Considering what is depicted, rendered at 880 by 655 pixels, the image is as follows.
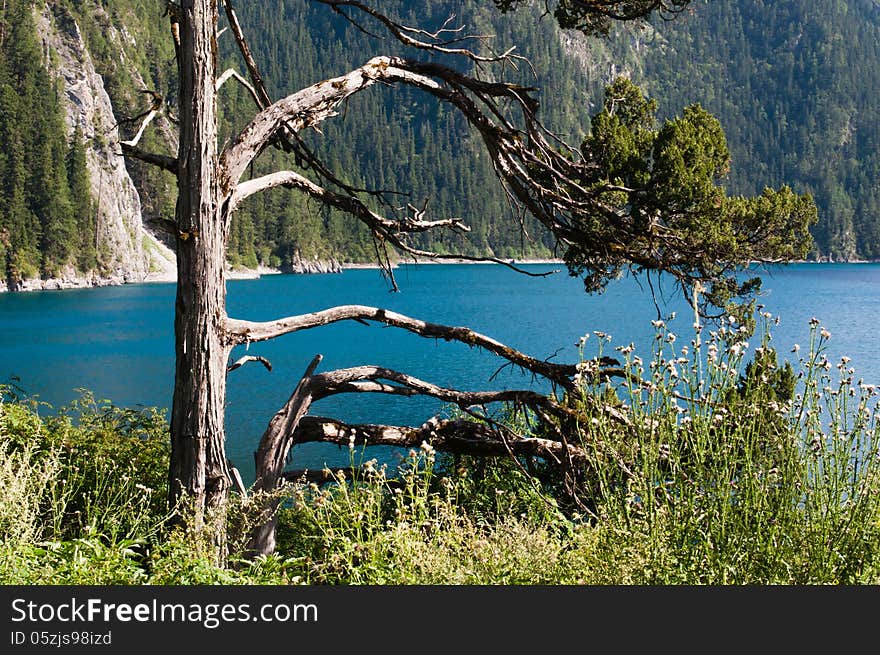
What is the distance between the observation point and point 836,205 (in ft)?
597

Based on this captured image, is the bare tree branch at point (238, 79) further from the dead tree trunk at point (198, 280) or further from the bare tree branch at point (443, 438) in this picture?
the bare tree branch at point (443, 438)

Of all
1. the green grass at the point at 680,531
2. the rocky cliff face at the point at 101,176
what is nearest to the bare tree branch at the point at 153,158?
the green grass at the point at 680,531

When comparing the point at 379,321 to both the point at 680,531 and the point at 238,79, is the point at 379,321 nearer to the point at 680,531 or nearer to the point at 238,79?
the point at 238,79

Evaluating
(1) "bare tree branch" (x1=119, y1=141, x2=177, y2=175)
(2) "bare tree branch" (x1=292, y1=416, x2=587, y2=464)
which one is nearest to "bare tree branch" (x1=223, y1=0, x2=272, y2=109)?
(1) "bare tree branch" (x1=119, y1=141, x2=177, y2=175)

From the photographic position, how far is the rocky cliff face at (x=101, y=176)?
9162 cm

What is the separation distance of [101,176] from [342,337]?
68194mm

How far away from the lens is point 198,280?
636 cm

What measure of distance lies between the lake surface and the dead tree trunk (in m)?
2.97

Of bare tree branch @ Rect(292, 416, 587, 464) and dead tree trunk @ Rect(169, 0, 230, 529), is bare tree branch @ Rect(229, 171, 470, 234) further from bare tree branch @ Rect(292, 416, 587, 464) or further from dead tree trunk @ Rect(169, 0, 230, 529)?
bare tree branch @ Rect(292, 416, 587, 464)

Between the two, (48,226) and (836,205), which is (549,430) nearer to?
(48,226)

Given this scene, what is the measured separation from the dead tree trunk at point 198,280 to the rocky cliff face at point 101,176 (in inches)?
3141

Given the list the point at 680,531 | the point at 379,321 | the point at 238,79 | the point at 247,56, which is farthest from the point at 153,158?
the point at 680,531

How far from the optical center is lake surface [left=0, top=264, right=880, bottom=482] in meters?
26.2


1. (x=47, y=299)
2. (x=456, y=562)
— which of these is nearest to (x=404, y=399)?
(x=456, y=562)
